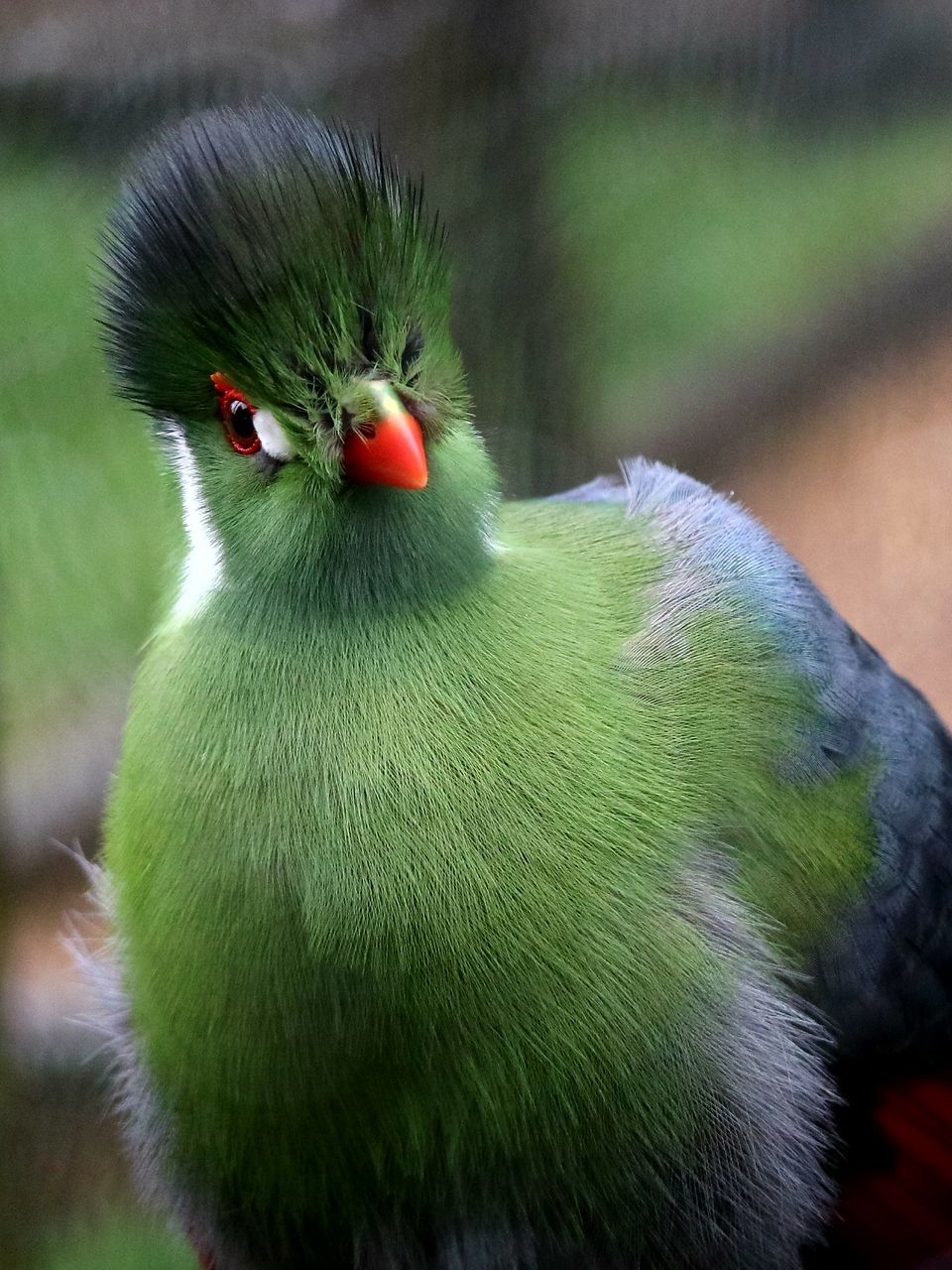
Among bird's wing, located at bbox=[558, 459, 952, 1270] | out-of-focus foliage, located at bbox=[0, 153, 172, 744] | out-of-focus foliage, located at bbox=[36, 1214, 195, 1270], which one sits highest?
out-of-focus foliage, located at bbox=[0, 153, 172, 744]

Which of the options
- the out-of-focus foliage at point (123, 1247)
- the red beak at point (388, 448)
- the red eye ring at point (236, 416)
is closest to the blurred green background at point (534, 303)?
the out-of-focus foliage at point (123, 1247)

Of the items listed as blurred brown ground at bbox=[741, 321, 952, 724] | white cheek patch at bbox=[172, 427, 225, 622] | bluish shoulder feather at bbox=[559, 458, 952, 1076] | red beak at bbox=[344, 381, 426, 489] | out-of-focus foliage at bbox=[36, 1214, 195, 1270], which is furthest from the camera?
blurred brown ground at bbox=[741, 321, 952, 724]

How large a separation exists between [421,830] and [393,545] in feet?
0.69

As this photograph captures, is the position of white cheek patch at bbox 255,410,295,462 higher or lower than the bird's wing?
higher

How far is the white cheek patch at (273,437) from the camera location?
0.87m

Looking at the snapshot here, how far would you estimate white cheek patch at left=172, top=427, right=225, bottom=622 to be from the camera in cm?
99

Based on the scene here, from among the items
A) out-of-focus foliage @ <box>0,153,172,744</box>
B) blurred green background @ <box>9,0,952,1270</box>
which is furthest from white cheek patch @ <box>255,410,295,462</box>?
out-of-focus foliage @ <box>0,153,172,744</box>

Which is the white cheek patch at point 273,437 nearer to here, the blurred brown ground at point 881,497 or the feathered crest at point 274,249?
the feathered crest at point 274,249

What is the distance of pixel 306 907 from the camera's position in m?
0.91

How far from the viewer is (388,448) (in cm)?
82

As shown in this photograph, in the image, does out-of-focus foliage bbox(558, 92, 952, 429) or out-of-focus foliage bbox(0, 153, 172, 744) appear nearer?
out-of-focus foliage bbox(0, 153, 172, 744)

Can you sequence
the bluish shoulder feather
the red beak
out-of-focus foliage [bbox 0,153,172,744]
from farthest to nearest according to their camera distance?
1. out-of-focus foliage [bbox 0,153,172,744]
2. the bluish shoulder feather
3. the red beak

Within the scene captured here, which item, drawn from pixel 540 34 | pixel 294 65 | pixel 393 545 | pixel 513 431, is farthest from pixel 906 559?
pixel 393 545

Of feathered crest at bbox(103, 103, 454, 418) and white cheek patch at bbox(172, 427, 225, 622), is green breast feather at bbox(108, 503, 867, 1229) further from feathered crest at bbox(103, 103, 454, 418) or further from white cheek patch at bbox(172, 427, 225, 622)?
feathered crest at bbox(103, 103, 454, 418)
